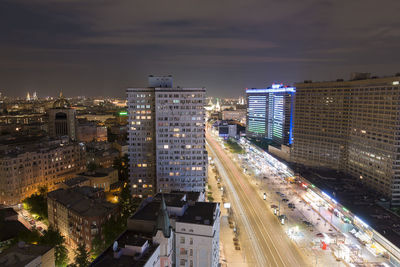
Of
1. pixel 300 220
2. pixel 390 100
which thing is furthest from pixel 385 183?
pixel 300 220

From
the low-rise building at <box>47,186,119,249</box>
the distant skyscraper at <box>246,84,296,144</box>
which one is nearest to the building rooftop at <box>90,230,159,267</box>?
the low-rise building at <box>47,186,119,249</box>

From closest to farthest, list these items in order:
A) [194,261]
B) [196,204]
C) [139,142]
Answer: [194,261], [196,204], [139,142]

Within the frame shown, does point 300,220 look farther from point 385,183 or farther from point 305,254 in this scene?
point 385,183

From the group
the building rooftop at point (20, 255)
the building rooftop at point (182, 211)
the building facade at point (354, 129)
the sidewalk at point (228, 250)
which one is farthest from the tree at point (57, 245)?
the building facade at point (354, 129)

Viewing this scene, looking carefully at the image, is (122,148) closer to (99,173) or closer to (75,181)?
(99,173)

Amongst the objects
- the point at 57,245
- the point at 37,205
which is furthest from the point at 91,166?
the point at 57,245

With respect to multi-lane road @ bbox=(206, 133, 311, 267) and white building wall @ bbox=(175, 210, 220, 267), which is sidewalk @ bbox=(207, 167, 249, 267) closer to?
multi-lane road @ bbox=(206, 133, 311, 267)

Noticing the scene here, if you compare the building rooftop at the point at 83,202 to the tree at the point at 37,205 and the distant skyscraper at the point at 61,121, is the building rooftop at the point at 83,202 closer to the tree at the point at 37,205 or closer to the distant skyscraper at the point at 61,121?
the tree at the point at 37,205
